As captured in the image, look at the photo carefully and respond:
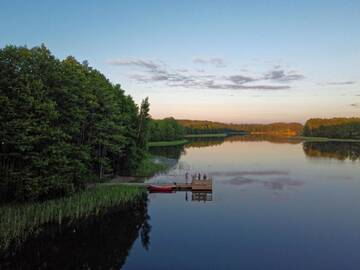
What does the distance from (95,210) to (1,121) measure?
37.0 ft

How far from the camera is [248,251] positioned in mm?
23375

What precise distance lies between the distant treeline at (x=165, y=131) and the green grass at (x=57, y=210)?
97.6 m

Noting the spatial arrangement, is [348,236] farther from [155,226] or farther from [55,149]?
[55,149]

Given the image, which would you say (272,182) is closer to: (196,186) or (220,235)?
(196,186)

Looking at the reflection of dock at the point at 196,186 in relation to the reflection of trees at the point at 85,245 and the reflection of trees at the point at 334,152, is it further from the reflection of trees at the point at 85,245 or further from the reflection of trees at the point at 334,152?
the reflection of trees at the point at 334,152

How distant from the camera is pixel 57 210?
27.5m

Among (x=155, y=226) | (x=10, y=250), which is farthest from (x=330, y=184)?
(x=10, y=250)

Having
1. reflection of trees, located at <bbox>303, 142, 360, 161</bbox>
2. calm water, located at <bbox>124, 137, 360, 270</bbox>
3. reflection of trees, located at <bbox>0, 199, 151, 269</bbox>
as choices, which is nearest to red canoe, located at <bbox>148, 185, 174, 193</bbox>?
calm water, located at <bbox>124, 137, 360, 270</bbox>

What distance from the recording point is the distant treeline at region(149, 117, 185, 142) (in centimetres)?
13948

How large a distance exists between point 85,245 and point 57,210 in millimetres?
5249

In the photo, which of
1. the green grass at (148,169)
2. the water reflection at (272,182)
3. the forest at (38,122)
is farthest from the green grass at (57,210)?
the water reflection at (272,182)

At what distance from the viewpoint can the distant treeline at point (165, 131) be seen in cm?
13948

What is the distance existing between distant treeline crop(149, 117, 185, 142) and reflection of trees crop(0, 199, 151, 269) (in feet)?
343

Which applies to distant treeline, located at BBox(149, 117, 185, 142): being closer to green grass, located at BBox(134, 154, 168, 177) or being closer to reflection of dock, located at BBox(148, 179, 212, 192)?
green grass, located at BBox(134, 154, 168, 177)
